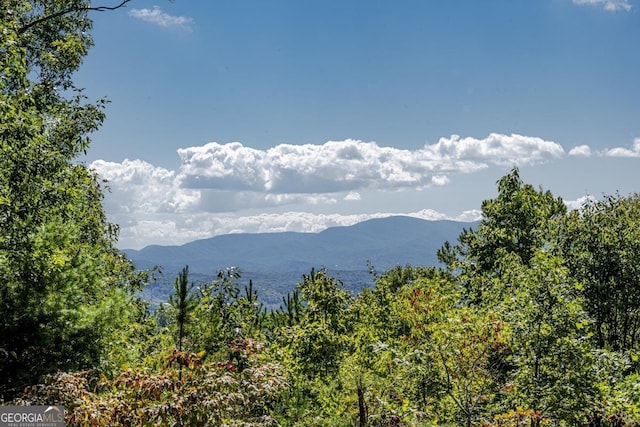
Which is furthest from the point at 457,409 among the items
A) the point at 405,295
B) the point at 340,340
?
the point at 405,295

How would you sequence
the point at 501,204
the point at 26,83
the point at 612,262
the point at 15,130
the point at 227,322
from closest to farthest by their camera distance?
1. the point at 15,130
2. the point at 26,83
3. the point at 227,322
4. the point at 612,262
5. the point at 501,204

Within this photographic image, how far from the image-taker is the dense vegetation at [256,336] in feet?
27.7

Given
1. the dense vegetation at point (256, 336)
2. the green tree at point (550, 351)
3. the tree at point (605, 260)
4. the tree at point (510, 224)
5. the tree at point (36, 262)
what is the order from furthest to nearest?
the tree at point (510, 224) → the tree at point (605, 260) → the tree at point (36, 262) → the green tree at point (550, 351) → the dense vegetation at point (256, 336)

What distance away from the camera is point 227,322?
15258 mm

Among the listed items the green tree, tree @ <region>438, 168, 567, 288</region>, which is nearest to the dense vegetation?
the green tree

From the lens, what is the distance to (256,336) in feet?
52.1

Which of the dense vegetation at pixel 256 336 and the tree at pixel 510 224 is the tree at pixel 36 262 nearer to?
the dense vegetation at pixel 256 336

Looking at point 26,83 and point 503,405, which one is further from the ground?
point 26,83

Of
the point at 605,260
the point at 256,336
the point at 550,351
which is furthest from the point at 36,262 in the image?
the point at 605,260

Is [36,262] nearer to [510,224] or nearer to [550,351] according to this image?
[550,351]

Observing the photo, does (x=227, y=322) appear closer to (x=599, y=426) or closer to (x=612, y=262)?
(x=599, y=426)

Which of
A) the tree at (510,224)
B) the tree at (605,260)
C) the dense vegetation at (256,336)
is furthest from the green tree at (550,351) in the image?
the tree at (510,224)

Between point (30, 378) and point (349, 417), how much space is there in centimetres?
963

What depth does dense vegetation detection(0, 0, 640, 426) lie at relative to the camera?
844cm
